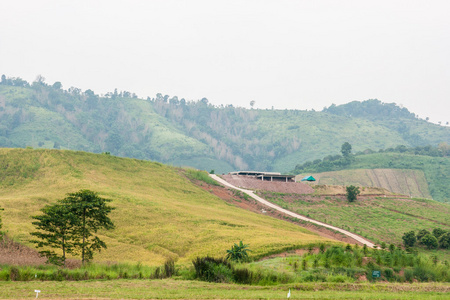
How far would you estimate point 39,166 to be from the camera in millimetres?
64250

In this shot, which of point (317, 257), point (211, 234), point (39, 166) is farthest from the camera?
point (39, 166)

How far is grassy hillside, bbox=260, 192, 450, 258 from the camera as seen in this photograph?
62.6 meters

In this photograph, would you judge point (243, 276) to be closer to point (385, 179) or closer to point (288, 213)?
point (288, 213)

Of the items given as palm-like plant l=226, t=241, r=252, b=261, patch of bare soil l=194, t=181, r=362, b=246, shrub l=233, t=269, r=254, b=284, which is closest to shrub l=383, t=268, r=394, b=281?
palm-like plant l=226, t=241, r=252, b=261

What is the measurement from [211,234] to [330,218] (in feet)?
102

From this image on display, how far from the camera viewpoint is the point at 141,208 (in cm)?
4944

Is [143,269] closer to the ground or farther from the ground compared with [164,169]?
closer to the ground

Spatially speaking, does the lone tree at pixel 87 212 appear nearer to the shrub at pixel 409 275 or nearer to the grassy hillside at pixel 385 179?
the shrub at pixel 409 275

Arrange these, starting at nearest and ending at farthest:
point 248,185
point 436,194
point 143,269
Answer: point 143,269 < point 248,185 < point 436,194

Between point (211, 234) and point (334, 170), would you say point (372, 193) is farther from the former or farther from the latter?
point (334, 170)

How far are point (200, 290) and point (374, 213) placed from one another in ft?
186

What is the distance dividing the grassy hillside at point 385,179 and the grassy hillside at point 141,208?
292ft

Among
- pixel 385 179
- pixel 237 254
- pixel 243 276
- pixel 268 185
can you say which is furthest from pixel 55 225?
pixel 385 179

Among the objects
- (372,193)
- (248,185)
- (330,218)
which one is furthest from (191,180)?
(372,193)
